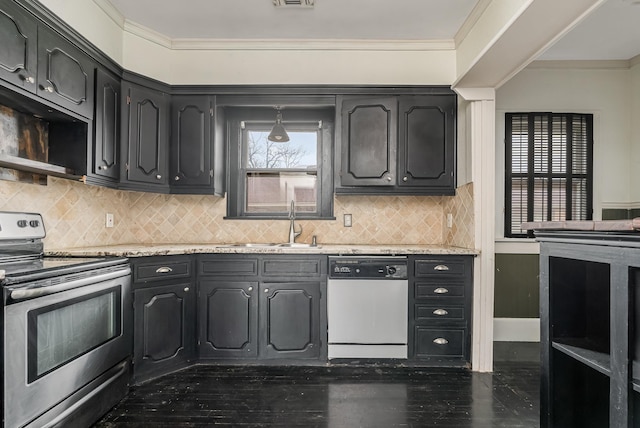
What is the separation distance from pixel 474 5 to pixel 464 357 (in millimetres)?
2553

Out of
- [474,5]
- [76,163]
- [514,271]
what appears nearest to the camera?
[76,163]

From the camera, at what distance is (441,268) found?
281cm

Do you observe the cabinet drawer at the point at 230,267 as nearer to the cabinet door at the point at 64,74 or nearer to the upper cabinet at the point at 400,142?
the upper cabinet at the point at 400,142

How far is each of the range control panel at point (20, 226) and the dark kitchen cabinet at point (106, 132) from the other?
42 centimetres

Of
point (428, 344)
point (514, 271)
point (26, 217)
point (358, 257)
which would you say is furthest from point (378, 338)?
point (26, 217)

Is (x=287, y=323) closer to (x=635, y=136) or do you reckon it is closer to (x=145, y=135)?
(x=145, y=135)

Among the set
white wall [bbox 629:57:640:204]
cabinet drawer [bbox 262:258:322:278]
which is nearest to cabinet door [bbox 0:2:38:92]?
cabinet drawer [bbox 262:258:322:278]

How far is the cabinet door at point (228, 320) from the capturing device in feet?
9.14

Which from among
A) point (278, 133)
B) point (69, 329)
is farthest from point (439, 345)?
point (69, 329)

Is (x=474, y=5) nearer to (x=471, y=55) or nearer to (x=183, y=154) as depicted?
(x=471, y=55)

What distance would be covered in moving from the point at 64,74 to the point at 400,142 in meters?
2.34

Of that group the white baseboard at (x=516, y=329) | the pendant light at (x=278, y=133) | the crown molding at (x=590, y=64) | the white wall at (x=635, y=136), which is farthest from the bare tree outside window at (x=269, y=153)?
the white wall at (x=635, y=136)

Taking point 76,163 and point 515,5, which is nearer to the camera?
point 515,5

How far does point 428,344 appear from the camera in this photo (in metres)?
2.79
